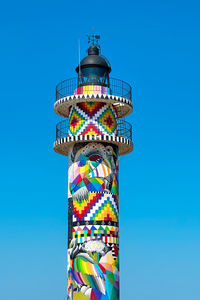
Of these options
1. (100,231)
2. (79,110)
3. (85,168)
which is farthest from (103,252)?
(79,110)

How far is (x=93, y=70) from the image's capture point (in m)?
40.5

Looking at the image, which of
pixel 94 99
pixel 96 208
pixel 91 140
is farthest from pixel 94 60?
pixel 96 208

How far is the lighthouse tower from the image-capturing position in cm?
3791

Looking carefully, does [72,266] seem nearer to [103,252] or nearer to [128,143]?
[103,252]

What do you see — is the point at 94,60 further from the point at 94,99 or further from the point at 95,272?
the point at 95,272

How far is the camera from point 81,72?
40781mm

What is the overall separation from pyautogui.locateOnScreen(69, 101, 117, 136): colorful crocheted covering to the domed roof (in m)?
2.12

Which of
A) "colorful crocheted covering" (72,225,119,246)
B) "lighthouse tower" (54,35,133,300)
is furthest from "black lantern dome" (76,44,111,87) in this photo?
"colorful crocheted covering" (72,225,119,246)

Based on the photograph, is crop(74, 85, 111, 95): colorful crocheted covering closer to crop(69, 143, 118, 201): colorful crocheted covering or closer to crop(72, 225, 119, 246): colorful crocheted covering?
crop(69, 143, 118, 201): colorful crocheted covering

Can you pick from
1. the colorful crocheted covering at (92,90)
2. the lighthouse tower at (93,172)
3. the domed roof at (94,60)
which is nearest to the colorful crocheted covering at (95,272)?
the lighthouse tower at (93,172)

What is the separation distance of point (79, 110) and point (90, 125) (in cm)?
108

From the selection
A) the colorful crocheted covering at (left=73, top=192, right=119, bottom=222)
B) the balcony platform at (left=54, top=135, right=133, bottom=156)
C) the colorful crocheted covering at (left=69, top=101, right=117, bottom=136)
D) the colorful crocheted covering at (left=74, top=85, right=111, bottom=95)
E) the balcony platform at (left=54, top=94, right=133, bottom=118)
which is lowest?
the colorful crocheted covering at (left=73, top=192, right=119, bottom=222)

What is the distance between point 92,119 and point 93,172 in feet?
9.29

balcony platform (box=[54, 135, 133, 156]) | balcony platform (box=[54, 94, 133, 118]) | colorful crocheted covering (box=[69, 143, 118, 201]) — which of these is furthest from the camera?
balcony platform (box=[54, 94, 133, 118])
